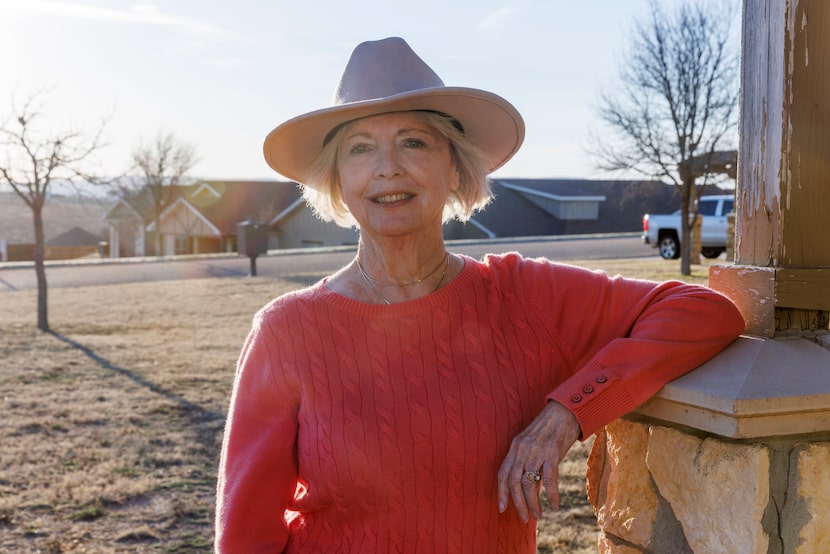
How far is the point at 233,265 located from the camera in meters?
20.6

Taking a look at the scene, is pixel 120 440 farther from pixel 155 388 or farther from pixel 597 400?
pixel 597 400

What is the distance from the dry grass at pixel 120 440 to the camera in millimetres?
4012

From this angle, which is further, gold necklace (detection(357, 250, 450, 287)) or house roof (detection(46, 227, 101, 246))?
house roof (detection(46, 227, 101, 246))

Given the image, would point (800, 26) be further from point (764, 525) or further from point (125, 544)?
point (125, 544)

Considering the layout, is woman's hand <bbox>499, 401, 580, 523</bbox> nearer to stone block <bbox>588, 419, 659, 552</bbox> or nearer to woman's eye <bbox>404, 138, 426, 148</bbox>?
stone block <bbox>588, 419, 659, 552</bbox>

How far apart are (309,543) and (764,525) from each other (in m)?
1.04

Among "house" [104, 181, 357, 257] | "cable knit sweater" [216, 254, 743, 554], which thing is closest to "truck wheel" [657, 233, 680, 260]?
"house" [104, 181, 357, 257]

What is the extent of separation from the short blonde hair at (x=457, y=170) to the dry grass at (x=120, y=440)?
Answer: 2006mm

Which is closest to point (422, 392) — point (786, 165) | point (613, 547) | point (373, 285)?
point (373, 285)

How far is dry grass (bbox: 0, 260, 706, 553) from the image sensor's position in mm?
4012

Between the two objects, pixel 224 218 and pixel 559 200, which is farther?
pixel 559 200

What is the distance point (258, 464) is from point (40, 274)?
9804 millimetres

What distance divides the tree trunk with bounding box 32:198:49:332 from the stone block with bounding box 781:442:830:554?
1016 cm

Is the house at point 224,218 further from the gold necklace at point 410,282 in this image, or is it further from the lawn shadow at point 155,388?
the gold necklace at point 410,282
